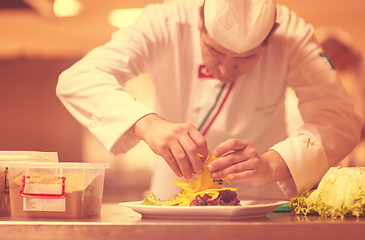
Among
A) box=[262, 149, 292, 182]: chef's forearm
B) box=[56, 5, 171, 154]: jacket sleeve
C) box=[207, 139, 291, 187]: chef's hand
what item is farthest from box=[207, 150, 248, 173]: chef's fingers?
box=[56, 5, 171, 154]: jacket sleeve

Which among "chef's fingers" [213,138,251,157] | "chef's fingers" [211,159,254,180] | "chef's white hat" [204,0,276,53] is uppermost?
"chef's white hat" [204,0,276,53]

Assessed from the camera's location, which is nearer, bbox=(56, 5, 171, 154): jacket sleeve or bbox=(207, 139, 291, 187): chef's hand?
bbox=(207, 139, 291, 187): chef's hand

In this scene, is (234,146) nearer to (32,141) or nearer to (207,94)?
(207,94)

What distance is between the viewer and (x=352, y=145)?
1.48 m

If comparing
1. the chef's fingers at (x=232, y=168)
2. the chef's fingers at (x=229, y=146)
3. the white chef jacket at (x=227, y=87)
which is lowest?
the chef's fingers at (x=232, y=168)

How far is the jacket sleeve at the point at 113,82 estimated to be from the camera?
48.3 inches

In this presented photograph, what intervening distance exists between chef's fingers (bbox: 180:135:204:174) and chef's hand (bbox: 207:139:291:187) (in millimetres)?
27

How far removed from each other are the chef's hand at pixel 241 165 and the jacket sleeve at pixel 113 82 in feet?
0.90

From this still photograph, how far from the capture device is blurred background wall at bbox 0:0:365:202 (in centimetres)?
547

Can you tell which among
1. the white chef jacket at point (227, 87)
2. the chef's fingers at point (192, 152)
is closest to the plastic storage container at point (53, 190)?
the chef's fingers at point (192, 152)

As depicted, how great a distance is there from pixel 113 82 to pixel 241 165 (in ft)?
1.72

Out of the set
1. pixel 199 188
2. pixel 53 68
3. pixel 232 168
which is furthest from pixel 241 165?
pixel 53 68

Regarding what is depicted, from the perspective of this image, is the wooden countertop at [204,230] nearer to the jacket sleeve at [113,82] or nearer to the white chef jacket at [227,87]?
the jacket sleeve at [113,82]

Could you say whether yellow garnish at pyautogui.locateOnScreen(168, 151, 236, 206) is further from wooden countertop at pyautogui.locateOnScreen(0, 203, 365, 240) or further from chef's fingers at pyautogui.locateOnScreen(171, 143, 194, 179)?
wooden countertop at pyautogui.locateOnScreen(0, 203, 365, 240)
